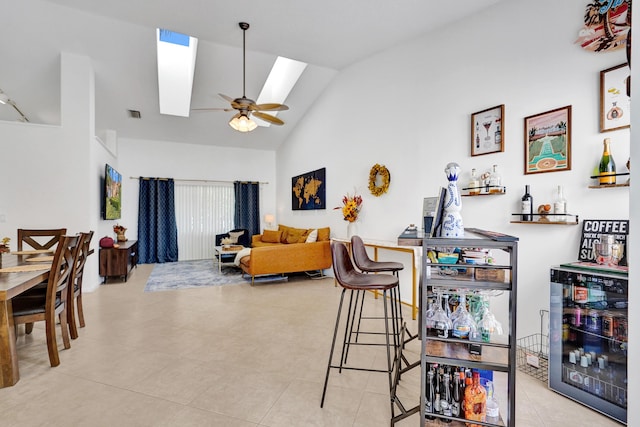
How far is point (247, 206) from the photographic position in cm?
838

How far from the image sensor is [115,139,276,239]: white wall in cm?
730

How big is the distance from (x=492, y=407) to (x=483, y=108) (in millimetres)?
2647

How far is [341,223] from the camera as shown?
5.52m

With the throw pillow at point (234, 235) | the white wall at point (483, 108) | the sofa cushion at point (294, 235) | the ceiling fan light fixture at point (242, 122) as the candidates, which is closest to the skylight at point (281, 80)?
the white wall at point (483, 108)

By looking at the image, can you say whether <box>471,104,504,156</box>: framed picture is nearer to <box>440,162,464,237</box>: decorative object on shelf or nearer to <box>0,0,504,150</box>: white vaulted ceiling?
<box>0,0,504,150</box>: white vaulted ceiling

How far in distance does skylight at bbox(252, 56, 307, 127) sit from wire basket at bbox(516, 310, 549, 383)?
5151 millimetres

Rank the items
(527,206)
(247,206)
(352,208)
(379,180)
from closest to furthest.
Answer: (527,206), (379,180), (352,208), (247,206)

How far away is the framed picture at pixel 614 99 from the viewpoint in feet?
6.97

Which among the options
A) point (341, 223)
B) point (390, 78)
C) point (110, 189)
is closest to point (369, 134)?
point (390, 78)

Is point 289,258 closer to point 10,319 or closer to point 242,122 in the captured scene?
point 242,122

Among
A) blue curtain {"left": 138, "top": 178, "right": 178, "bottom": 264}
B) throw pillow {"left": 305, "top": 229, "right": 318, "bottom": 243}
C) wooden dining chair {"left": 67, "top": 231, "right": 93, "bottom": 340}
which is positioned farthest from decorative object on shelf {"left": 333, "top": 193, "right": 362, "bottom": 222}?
blue curtain {"left": 138, "top": 178, "right": 178, "bottom": 264}

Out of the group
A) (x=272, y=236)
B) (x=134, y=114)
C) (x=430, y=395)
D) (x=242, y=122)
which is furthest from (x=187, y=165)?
(x=430, y=395)

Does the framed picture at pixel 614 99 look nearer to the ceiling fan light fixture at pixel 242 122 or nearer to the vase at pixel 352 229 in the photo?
the vase at pixel 352 229

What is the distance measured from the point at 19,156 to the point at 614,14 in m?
6.46
